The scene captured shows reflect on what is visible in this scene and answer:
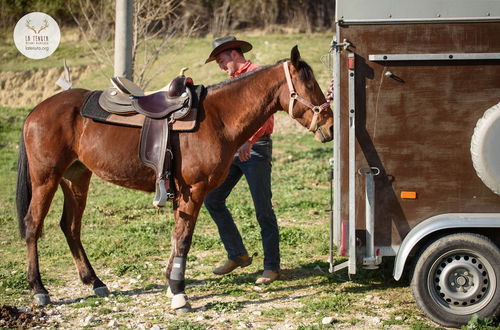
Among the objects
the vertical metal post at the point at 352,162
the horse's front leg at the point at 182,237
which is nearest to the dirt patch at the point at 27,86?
the horse's front leg at the point at 182,237

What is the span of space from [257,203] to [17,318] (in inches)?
97.9

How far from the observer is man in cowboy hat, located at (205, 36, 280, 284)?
6.62 m

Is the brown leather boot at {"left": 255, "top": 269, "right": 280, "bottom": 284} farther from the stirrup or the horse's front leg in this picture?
the stirrup

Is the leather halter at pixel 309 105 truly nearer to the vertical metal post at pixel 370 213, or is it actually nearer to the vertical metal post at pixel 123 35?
the vertical metal post at pixel 370 213

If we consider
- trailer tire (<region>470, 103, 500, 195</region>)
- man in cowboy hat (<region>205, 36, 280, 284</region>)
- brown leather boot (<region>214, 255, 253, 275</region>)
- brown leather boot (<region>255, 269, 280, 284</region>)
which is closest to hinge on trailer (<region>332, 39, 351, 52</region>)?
trailer tire (<region>470, 103, 500, 195</region>)

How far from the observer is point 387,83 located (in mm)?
5328

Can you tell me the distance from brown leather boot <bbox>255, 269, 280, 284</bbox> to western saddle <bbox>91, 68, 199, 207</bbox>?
137 centimetres

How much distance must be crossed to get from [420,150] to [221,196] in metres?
2.34

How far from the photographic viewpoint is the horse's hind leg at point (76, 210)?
6.66 m

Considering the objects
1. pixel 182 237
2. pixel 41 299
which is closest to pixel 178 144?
pixel 182 237

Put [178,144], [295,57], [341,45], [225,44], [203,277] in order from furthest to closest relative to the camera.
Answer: [203,277]
[225,44]
[178,144]
[295,57]
[341,45]

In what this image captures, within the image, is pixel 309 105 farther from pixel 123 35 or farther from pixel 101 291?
pixel 123 35

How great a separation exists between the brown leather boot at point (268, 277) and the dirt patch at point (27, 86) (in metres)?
21.9

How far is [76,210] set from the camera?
22.1 ft
